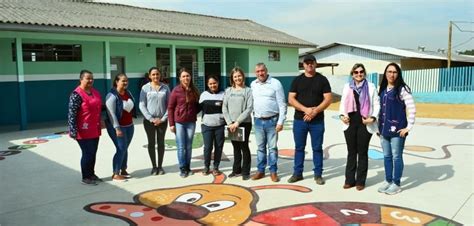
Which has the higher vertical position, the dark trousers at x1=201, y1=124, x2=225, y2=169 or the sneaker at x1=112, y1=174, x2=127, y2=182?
the dark trousers at x1=201, y1=124, x2=225, y2=169

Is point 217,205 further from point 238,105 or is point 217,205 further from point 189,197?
point 238,105

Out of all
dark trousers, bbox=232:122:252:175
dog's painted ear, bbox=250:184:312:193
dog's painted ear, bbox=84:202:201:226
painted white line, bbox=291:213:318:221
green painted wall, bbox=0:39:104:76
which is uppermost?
green painted wall, bbox=0:39:104:76

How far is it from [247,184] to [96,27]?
895cm

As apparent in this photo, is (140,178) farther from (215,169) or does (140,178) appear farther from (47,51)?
(47,51)

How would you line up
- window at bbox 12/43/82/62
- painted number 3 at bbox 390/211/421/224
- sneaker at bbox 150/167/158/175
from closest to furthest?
painted number 3 at bbox 390/211/421/224 < sneaker at bbox 150/167/158/175 < window at bbox 12/43/82/62

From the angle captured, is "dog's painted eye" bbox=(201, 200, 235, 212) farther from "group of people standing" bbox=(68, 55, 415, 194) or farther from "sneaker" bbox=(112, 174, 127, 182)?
"sneaker" bbox=(112, 174, 127, 182)

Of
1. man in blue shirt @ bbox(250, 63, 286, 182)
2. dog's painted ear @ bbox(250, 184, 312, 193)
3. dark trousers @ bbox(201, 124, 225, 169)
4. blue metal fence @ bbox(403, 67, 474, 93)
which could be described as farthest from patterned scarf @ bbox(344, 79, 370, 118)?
blue metal fence @ bbox(403, 67, 474, 93)

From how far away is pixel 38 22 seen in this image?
37.1 ft

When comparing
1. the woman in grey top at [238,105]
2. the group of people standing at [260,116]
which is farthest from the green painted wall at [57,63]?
the woman in grey top at [238,105]

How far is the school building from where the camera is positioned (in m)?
11.9

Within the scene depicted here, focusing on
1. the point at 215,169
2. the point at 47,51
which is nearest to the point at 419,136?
the point at 215,169

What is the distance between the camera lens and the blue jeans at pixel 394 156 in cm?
501

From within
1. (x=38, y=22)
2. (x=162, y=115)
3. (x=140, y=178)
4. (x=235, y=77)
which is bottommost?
(x=140, y=178)

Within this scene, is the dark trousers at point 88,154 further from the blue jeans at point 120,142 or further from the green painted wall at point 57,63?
the green painted wall at point 57,63
